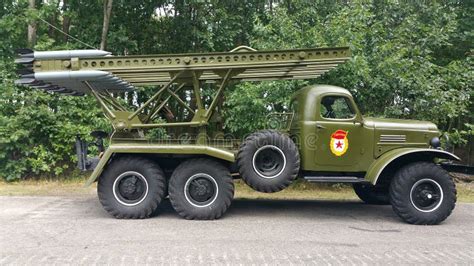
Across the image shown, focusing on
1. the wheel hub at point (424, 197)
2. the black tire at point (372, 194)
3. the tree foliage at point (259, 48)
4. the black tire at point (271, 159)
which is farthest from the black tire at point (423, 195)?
the tree foliage at point (259, 48)

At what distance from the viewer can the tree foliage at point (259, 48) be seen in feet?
37.9

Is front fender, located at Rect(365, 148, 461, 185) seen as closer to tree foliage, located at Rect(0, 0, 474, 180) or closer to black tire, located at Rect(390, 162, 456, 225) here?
black tire, located at Rect(390, 162, 456, 225)

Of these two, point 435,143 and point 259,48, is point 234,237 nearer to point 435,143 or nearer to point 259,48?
point 435,143

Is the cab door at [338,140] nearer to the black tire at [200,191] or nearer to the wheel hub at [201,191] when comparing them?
the black tire at [200,191]

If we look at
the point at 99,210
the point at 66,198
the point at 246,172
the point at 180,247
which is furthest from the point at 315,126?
the point at 66,198

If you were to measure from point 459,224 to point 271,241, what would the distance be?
11.6ft

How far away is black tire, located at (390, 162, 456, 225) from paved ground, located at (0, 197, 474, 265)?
181mm

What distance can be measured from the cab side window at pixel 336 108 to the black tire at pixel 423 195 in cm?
137

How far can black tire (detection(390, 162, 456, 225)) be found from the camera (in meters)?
7.74

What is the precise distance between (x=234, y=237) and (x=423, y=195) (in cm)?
328

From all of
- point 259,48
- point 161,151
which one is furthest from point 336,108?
point 259,48

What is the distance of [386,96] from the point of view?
39.4 ft

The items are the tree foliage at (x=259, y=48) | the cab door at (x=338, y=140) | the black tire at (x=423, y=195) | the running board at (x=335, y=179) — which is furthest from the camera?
the tree foliage at (x=259, y=48)

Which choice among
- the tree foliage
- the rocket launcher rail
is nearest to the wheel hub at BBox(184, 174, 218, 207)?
the rocket launcher rail
